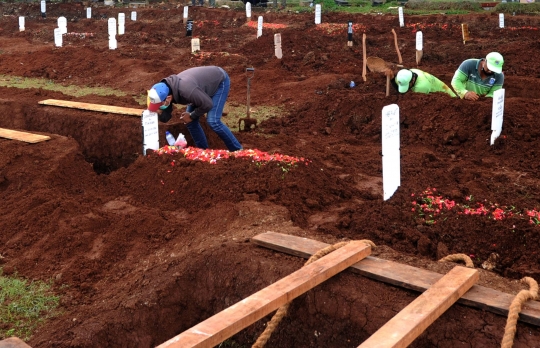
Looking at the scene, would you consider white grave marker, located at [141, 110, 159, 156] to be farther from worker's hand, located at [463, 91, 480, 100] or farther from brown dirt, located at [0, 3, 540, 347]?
worker's hand, located at [463, 91, 480, 100]

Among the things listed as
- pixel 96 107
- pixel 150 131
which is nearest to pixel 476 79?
pixel 150 131

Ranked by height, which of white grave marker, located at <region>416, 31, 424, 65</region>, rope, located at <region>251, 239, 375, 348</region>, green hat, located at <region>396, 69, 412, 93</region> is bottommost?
rope, located at <region>251, 239, 375, 348</region>

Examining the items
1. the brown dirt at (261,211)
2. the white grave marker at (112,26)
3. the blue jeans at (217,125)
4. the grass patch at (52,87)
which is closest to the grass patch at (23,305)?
the brown dirt at (261,211)

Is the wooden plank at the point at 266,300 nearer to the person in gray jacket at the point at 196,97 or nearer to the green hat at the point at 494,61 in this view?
the person in gray jacket at the point at 196,97

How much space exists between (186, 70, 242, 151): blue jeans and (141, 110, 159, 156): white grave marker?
627mm

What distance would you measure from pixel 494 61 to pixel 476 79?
2.55 feet

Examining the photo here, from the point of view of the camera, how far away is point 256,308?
156 inches

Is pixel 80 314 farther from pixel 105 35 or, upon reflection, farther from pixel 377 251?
pixel 105 35

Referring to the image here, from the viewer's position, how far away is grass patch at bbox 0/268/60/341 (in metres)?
5.02

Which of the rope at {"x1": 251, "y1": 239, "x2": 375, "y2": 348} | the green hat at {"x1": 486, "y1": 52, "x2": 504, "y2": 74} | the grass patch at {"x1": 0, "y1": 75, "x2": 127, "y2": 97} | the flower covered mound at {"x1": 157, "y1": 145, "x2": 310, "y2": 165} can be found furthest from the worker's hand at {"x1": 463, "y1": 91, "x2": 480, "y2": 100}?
the grass patch at {"x1": 0, "y1": 75, "x2": 127, "y2": 97}

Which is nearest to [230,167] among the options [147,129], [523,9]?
[147,129]

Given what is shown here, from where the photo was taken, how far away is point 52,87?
52.7 feet

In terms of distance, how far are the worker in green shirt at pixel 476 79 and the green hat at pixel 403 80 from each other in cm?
76

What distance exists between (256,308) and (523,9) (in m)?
27.4
